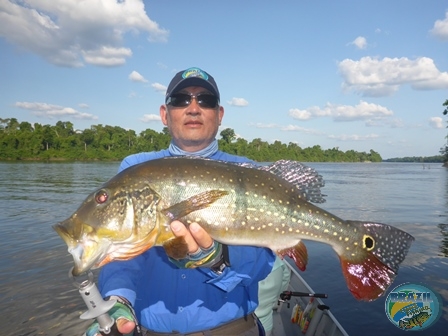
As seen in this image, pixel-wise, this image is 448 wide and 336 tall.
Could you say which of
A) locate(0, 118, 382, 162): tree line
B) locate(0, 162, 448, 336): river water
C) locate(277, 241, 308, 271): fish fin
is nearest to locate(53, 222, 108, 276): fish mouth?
locate(277, 241, 308, 271): fish fin

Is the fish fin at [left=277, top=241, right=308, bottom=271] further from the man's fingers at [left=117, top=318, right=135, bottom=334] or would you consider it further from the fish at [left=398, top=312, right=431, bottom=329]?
the fish at [left=398, top=312, right=431, bottom=329]

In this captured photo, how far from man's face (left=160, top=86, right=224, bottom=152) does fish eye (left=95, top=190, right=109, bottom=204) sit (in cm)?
151

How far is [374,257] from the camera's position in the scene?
11.7ft

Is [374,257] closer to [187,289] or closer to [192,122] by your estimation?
[187,289]

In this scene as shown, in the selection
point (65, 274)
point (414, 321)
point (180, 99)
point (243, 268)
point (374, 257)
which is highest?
point (180, 99)

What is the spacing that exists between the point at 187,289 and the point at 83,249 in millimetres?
1131

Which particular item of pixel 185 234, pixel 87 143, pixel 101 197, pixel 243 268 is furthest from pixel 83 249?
pixel 87 143

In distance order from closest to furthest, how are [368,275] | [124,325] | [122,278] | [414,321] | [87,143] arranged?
[124,325]
[122,278]
[368,275]
[414,321]
[87,143]

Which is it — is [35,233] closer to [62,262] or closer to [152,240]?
[62,262]

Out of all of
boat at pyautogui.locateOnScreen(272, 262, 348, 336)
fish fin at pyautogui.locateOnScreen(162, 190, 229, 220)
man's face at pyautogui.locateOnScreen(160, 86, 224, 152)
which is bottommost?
boat at pyautogui.locateOnScreen(272, 262, 348, 336)

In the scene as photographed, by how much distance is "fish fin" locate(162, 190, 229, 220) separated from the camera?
2.98 meters

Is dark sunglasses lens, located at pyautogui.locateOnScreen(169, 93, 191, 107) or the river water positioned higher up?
dark sunglasses lens, located at pyautogui.locateOnScreen(169, 93, 191, 107)

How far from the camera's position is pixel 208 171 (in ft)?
10.5

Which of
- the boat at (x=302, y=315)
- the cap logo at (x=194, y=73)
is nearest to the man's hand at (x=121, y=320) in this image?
the cap logo at (x=194, y=73)
